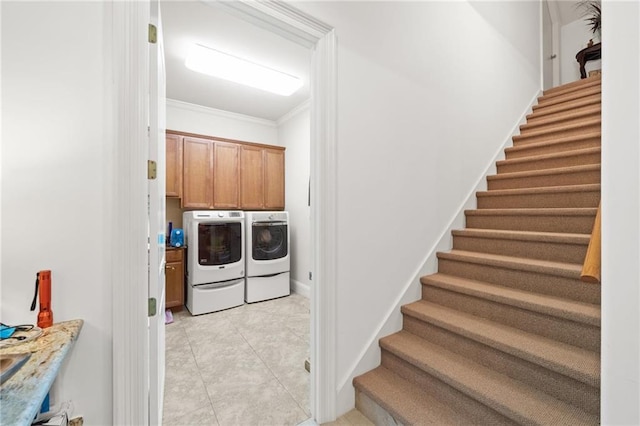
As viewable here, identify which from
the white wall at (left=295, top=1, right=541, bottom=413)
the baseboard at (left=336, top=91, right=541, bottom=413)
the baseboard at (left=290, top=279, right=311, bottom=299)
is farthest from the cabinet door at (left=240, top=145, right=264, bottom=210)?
the baseboard at (left=336, top=91, right=541, bottom=413)

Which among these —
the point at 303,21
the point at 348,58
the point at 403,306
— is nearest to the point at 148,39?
the point at 303,21

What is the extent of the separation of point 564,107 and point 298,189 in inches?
137

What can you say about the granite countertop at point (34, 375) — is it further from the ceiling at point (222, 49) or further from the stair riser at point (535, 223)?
the stair riser at point (535, 223)

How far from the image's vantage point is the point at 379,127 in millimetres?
1873

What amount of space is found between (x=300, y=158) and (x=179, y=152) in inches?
65.9

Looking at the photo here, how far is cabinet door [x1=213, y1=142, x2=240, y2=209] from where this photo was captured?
3.92 m

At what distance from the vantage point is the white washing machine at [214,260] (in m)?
3.37

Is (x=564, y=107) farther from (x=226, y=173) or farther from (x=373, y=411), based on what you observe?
(x=226, y=173)

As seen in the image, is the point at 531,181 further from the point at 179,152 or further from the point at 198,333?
the point at 179,152

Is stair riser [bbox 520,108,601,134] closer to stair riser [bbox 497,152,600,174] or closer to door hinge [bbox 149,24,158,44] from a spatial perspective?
stair riser [bbox 497,152,600,174]

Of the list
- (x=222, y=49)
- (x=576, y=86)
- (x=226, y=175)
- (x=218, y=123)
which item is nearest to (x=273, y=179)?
(x=226, y=175)

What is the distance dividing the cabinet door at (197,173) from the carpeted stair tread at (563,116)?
13.3ft

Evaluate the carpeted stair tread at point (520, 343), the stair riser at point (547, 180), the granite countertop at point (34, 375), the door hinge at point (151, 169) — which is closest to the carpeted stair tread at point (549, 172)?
the stair riser at point (547, 180)
